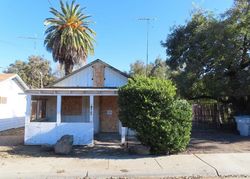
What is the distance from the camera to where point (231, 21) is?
1666 centimetres

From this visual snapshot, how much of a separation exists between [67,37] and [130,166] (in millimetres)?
17131

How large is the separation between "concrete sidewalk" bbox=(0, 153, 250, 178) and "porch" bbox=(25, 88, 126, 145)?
3.36 m

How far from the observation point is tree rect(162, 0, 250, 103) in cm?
1659

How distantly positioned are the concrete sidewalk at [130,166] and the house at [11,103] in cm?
1144

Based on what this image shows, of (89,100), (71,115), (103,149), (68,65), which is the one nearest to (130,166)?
(103,149)

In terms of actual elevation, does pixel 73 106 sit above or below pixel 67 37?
below

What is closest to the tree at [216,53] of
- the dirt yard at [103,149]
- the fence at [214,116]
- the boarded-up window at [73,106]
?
the fence at [214,116]

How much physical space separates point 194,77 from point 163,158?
29.0 ft

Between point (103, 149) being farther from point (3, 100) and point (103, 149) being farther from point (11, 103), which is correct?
point (11, 103)

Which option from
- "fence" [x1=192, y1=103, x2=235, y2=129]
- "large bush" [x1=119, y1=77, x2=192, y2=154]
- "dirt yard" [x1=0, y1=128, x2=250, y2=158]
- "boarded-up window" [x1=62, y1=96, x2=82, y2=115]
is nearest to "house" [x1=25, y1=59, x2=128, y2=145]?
"boarded-up window" [x1=62, y1=96, x2=82, y2=115]

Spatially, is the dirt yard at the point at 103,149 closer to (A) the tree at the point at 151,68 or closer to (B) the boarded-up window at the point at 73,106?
(B) the boarded-up window at the point at 73,106

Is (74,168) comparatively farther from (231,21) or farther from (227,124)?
(227,124)

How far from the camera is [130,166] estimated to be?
369 inches

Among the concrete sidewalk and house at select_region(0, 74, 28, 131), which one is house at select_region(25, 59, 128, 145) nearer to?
house at select_region(0, 74, 28, 131)
